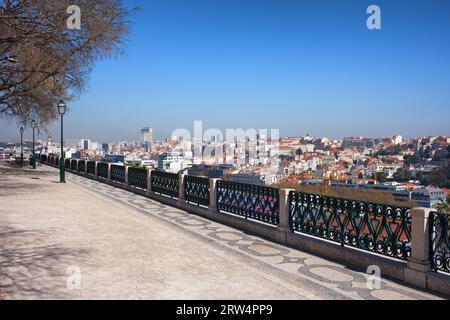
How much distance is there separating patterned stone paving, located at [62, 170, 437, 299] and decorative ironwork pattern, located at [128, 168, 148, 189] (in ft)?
18.3

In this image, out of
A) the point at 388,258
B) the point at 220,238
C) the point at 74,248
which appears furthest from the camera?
the point at 220,238

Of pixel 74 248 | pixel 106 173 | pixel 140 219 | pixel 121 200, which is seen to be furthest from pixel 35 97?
pixel 74 248

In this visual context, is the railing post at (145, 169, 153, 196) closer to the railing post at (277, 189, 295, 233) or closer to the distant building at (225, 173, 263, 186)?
the distant building at (225, 173, 263, 186)

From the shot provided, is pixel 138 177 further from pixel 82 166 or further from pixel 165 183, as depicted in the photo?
pixel 82 166

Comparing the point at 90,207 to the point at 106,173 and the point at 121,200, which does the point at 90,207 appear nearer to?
the point at 121,200

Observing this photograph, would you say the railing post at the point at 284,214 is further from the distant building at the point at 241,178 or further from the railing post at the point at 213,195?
the railing post at the point at 213,195

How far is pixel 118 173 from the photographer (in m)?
19.5

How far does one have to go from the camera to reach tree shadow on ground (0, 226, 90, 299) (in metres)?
4.61

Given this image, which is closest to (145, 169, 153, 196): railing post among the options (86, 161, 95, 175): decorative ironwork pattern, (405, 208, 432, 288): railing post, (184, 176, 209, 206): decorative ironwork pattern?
(184, 176, 209, 206): decorative ironwork pattern

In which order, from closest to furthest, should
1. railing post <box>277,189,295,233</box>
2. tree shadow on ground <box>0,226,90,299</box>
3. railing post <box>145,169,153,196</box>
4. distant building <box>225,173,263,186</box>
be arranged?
tree shadow on ground <box>0,226,90,299</box>
railing post <box>277,189,295,233</box>
distant building <box>225,173,263,186</box>
railing post <box>145,169,153,196</box>

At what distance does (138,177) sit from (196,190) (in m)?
5.44

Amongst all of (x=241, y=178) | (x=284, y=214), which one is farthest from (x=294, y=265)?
(x=241, y=178)
